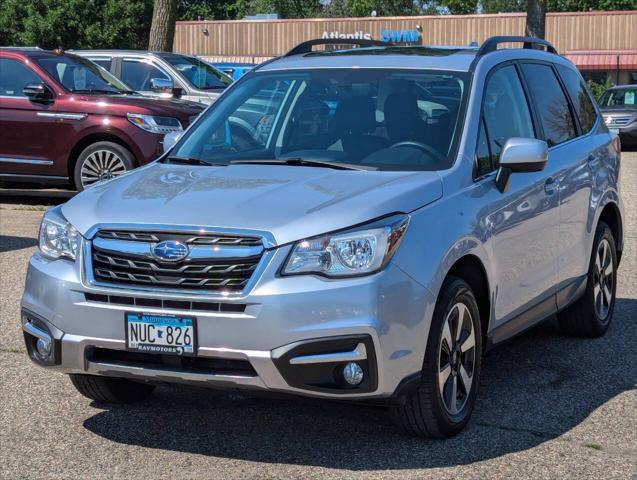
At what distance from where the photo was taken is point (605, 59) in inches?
2020

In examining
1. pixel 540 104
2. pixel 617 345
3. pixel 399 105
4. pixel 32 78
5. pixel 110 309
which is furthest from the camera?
pixel 32 78


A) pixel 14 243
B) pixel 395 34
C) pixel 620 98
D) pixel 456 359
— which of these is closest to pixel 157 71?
pixel 14 243

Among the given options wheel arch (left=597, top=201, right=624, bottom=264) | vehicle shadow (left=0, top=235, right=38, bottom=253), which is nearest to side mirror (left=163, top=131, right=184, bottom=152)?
wheel arch (left=597, top=201, right=624, bottom=264)

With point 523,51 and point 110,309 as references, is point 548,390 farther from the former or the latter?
point 110,309

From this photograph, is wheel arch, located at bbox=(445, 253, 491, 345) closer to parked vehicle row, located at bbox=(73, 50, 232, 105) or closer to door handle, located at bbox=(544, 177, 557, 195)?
door handle, located at bbox=(544, 177, 557, 195)

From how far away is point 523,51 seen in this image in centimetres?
677

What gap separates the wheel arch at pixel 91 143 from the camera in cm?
1316

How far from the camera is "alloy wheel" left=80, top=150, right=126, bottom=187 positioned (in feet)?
43.2

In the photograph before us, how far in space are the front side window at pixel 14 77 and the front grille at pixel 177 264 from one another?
929cm

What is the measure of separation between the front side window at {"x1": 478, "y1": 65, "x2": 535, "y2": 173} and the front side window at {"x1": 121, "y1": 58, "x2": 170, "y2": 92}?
11.0m

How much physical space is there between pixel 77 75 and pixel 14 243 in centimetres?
373

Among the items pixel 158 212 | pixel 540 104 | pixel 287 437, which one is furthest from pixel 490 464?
pixel 540 104

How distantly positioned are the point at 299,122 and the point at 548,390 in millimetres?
1894

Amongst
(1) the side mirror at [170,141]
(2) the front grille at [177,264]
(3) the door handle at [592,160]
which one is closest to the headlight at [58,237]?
(2) the front grille at [177,264]
